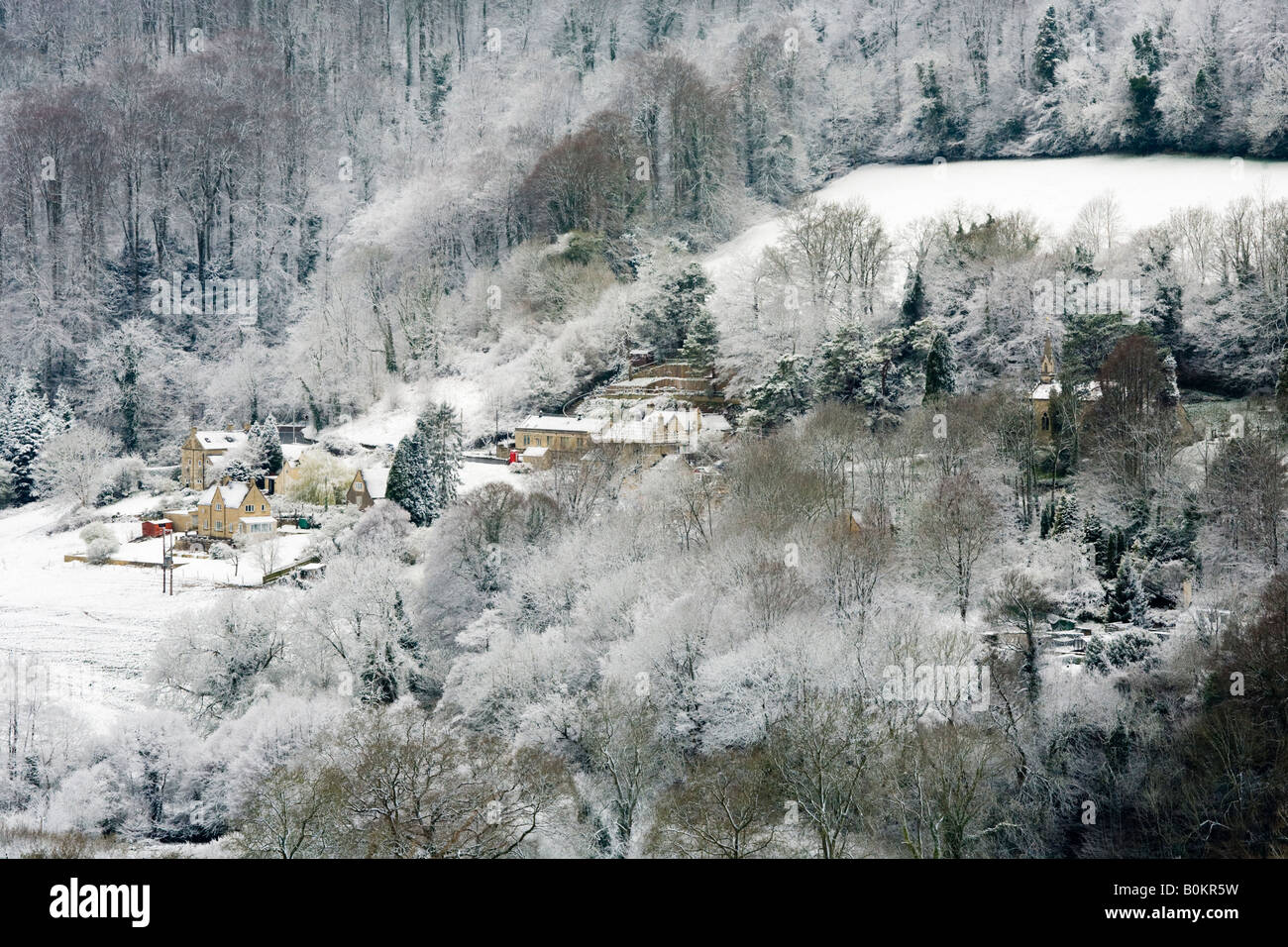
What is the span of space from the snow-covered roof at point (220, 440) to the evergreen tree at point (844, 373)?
20.0 m

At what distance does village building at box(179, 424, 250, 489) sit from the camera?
1817 inches

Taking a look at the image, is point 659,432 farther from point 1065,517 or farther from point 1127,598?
point 1127,598

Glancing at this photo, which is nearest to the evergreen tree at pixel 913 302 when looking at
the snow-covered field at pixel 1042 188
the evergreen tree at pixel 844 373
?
the evergreen tree at pixel 844 373

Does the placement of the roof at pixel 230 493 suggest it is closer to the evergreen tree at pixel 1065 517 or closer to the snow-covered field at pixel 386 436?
the snow-covered field at pixel 386 436

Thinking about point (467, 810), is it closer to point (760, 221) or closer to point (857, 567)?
point (857, 567)

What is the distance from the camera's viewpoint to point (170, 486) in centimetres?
4688

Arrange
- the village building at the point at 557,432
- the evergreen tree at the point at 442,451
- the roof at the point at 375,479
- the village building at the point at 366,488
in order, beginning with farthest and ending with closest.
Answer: the roof at the point at 375,479 → the village building at the point at 366,488 → the village building at the point at 557,432 → the evergreen tree at the point at 442,451

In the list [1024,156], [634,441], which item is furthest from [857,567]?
[1024,156]

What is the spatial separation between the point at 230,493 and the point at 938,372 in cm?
2092

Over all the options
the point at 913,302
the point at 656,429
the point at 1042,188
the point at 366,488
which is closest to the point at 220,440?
the point at 366,488

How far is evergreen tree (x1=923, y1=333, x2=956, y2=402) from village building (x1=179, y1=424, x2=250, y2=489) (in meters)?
22.7

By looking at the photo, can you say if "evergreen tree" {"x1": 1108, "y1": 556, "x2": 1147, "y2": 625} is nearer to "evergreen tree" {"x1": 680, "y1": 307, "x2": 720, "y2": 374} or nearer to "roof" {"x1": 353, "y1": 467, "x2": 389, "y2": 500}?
"evergreen tree" {"x1": 680, "y1": 307, "x2": 720, "y2": 374}

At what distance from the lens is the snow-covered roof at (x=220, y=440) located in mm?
47050

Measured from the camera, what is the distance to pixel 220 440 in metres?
47.6
